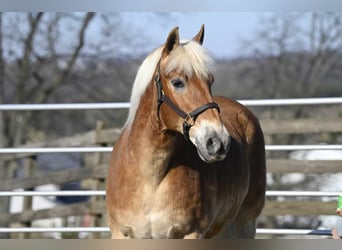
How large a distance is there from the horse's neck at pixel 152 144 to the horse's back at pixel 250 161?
1040 mm

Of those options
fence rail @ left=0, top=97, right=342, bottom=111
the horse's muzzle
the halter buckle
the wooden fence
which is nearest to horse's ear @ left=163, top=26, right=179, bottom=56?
the halter buckle

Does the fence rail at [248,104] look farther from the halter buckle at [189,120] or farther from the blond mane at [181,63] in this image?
the halter buckle at [189,120]

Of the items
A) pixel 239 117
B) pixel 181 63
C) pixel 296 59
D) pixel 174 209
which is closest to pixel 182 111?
pixel 181 63

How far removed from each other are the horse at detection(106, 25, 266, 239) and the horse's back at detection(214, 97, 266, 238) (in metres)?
0.82

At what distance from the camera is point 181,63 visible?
3414 millimetres

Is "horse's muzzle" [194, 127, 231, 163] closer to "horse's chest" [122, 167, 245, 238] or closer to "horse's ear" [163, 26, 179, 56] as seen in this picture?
"horse's chest" [122, 167, 245, 238]

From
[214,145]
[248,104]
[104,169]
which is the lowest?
[214,145]

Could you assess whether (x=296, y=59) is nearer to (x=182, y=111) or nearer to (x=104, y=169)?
(x=104, y=169)

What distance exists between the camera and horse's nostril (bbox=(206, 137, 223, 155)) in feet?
10.5

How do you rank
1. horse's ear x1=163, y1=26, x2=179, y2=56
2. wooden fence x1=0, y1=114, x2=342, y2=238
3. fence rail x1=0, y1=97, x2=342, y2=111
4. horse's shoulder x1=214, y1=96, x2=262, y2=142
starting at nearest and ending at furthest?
horse's ear x1=163, y1=26, x2=179, y2=56
horse's shoulder x1=214, y1=96, x2=262, y2=142
fence rail x1=0, y1=97, x2=342, y2=111
wooden fence x1=0, y1=114, x2=342, y2=238

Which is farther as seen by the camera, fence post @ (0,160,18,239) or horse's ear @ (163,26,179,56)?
fence post @ (0,160,18,239)

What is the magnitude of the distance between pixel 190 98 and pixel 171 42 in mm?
327

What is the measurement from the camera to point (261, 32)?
1706 cm

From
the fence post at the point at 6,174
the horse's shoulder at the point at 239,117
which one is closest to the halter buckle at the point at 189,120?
the horse's shoulder at the point at 239,117
